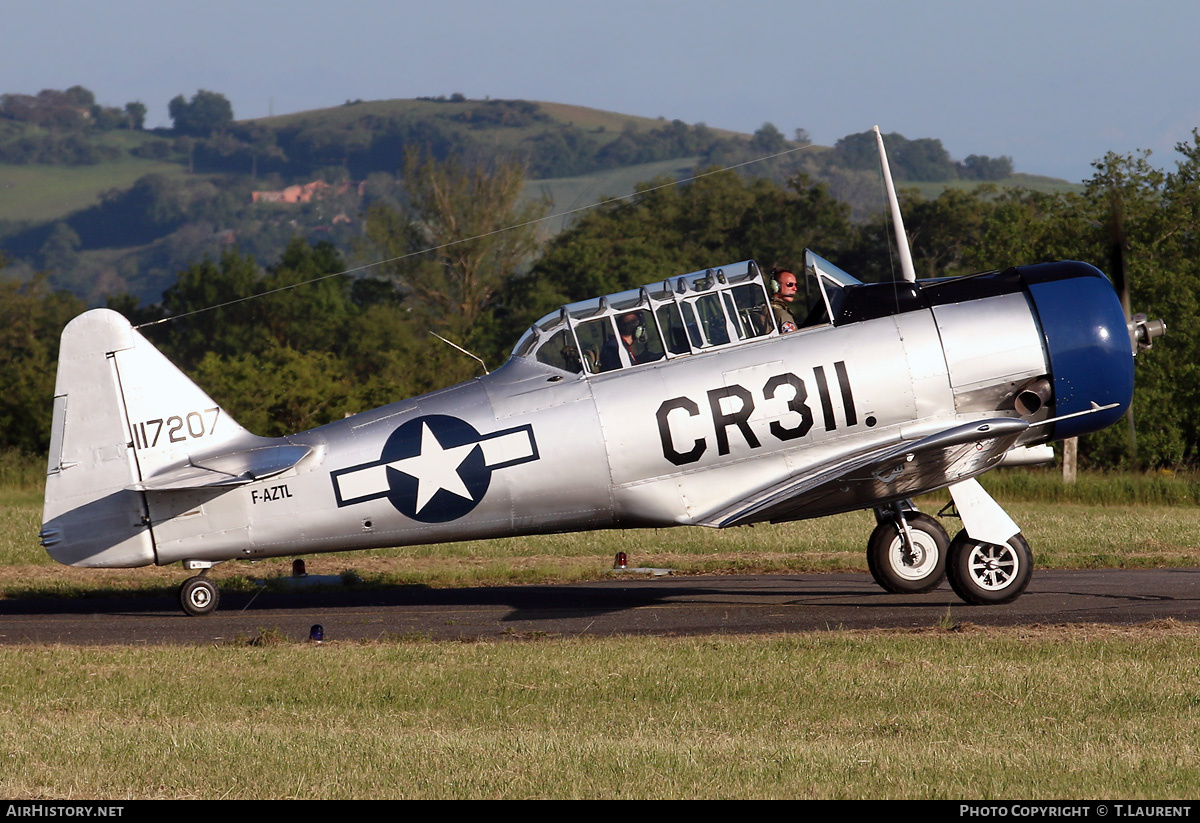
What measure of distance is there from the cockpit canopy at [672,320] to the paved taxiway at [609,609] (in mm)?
2406

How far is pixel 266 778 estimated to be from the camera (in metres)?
6.18

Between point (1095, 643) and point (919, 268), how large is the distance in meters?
48.4

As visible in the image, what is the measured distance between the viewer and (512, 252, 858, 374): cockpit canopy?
11.2 m

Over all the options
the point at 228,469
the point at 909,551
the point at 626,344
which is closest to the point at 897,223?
the point at 909,551

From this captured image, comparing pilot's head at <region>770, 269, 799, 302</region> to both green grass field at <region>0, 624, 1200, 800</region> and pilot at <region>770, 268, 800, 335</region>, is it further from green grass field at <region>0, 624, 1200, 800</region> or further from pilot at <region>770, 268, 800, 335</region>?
green grass field at <region>0, 624, 1200, 800</region>

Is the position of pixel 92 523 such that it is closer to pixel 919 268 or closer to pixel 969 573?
pixel 969 573

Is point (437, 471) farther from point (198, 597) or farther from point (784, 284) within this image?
point (784, 284)

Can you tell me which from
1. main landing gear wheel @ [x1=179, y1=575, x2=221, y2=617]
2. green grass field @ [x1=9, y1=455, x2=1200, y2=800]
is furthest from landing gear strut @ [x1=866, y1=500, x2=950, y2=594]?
main landing gear wheel @ [x1=179, y1=575, x2=221, y2=617]

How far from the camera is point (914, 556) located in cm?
1206

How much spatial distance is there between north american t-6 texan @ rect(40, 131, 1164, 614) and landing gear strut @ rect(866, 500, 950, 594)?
2.16ft

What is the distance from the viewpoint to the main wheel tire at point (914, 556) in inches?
473

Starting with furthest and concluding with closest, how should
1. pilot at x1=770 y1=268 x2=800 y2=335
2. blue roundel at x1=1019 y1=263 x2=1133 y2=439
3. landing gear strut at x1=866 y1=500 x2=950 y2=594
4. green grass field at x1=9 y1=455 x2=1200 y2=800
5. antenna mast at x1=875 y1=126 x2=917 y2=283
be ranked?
antenna mast at x1=875 y1=126 x2=917 y2=283, landing gear strut at x1=866 y1=500 x2=950 y2=594, pilot at x1=770 y1=268 x2=800 y2=335, blue roundel at x1=1019 y1=263 x2=1133 y2=439, green grass field at x1=9 y1=455 x2=1200 y2=800
